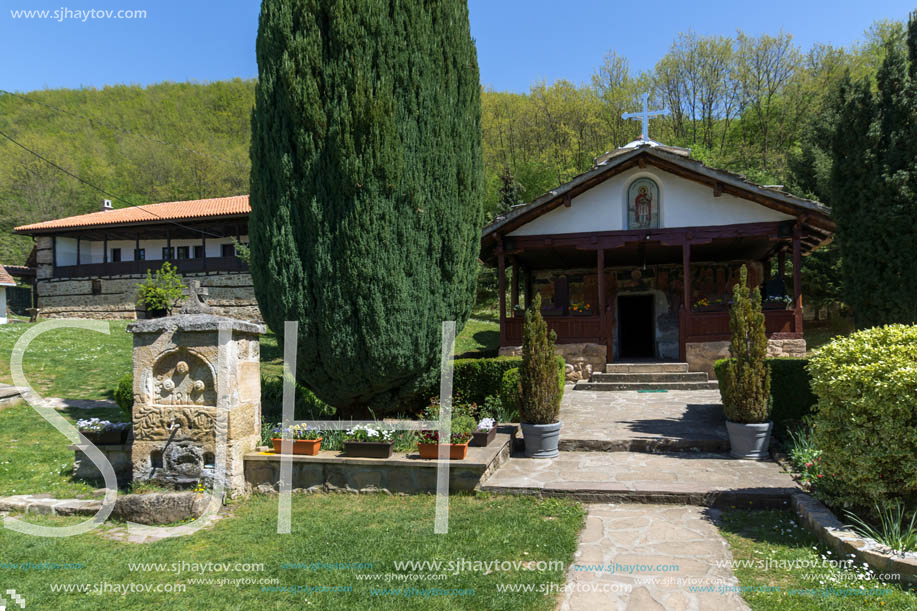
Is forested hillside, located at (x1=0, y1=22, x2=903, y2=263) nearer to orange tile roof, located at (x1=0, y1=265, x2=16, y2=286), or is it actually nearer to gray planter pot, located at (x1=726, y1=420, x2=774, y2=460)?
orange tile roof, located at (x1=0, y1=265, x2=16, y2=286)

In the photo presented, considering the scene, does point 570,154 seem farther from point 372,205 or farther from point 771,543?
point 771,543

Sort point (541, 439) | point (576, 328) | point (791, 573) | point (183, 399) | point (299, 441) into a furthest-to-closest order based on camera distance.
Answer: point (576, 328) < point (541, 439) < point (299, 441) < point (183, 399) < point (791, 573)

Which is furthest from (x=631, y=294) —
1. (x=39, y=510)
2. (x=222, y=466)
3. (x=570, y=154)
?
(x=570, y=154)

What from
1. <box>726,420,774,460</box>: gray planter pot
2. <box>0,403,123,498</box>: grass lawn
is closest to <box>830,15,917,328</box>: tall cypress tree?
<box>726,420,774,460</box>: gray planter pot

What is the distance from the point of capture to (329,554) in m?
4.13

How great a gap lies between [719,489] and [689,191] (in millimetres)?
9233

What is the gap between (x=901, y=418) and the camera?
13.0ft

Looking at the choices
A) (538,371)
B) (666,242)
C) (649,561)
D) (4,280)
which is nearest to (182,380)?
(538,371)

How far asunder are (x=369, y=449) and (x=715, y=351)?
9362 millimetres

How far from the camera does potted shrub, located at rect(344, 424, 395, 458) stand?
5.79 meters

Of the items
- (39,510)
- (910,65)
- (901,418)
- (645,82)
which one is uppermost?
(645,82)

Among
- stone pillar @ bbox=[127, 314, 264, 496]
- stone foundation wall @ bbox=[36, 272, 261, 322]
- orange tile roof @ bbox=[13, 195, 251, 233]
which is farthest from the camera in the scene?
stone foundation wall @ bbox=[36, 272, 261, 322]

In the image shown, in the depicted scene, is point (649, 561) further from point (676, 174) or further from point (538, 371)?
point (676, 174)

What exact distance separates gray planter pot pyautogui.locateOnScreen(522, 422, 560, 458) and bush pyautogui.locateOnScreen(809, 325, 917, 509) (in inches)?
114
